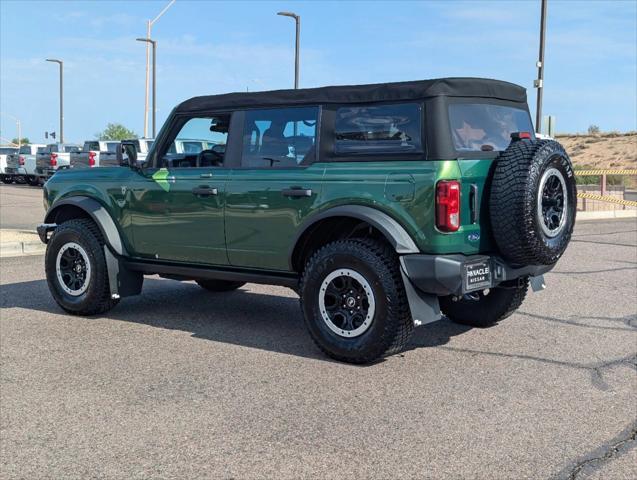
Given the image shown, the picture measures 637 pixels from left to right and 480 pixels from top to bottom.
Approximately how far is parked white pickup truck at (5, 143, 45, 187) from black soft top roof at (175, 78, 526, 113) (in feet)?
97.3

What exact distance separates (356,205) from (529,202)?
124 centimetres

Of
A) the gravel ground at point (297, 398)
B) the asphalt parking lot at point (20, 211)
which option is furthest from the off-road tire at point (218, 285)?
the asphalt parking lot at point (20, 211)

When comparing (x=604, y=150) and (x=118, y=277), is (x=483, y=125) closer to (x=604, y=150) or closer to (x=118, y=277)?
(x=118, y=277)

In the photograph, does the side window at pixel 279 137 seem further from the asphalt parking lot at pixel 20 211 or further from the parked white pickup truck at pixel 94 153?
the parked white pickup truck at pixel 94 153

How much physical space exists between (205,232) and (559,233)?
9.66 ft

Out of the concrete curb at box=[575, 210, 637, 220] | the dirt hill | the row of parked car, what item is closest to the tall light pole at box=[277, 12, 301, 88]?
the row of parked car

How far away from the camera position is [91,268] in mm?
7137

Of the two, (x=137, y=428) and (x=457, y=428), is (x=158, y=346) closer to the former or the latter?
(x=137, y=428)

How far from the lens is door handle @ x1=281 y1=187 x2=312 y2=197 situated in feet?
19.2

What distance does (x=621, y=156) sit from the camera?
71438mm

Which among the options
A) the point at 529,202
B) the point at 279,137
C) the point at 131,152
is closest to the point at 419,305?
the point at 529,202

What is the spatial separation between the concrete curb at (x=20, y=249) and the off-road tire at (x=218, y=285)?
4161 mm

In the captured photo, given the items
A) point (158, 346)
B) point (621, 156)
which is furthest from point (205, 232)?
point (621, 156)

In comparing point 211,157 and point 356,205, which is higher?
point 211,157
